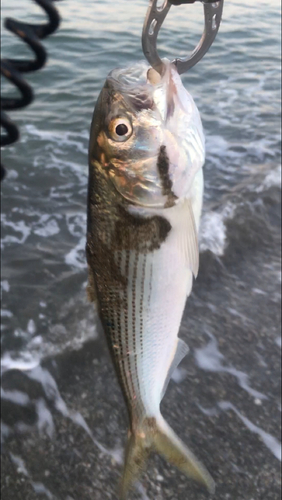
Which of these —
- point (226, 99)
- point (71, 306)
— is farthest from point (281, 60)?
point (71, 306)

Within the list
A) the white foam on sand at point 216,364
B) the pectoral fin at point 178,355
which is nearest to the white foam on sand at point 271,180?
the white foam on sand at point 216,364

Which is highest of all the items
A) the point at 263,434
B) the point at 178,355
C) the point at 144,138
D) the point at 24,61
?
the point at 24,61

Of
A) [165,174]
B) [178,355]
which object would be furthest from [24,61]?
[178,355]

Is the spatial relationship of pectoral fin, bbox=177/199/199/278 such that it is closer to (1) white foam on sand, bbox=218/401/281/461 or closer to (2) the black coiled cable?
(2) the black coiled cable

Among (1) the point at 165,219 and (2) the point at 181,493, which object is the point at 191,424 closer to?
(2) the point at 181,493

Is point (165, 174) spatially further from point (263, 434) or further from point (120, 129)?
point (263, 434)

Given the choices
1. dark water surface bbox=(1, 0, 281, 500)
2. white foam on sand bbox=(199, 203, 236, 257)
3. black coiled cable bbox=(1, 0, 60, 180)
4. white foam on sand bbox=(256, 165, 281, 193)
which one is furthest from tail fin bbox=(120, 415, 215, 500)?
white foam on sand bbox=(256, 165, 281, 193)
